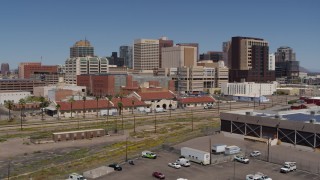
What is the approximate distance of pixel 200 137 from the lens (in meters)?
72.6

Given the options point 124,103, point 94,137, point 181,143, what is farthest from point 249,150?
point 124,103

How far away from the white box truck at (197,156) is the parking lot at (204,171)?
74cm

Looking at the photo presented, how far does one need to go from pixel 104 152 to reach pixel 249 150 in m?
22.5

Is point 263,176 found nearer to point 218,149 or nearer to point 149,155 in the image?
point 218,149

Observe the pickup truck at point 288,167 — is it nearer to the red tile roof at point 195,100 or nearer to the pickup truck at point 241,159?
the pickup truck at point 241,159

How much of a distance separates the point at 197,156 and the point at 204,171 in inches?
150

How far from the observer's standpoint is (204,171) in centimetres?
5059

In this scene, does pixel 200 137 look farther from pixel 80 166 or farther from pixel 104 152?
pixel 80 166

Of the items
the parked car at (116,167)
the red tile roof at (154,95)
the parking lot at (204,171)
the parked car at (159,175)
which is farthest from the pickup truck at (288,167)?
the red tile roof at (154,95)

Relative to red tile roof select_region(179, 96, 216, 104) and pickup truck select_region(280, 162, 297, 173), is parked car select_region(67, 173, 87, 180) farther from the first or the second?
red tile roof select_region(179, 96, 216, 104)

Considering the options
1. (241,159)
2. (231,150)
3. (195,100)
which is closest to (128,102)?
(195,100)

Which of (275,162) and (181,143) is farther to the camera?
(181,143)

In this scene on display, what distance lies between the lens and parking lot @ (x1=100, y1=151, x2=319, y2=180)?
4819cm

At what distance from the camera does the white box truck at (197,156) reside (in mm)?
53281
